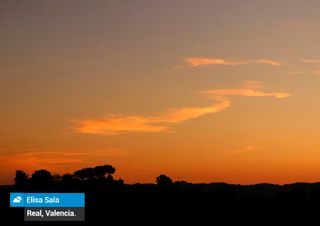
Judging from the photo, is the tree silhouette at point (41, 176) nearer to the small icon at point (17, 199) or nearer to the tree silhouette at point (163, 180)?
the tree silhouette at point (163, 180)

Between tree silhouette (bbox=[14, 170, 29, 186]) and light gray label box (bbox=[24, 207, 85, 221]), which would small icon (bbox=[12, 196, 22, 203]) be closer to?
light gray label box (bbox=[24, 207, 85, 221])

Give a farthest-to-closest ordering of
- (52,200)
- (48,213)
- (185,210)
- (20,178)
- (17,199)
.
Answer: (20,178)
(185,210)
(17,199)
(52,200)
(48,213)

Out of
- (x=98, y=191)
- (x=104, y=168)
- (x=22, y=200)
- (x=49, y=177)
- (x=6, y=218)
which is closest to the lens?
(x=22, y=200)

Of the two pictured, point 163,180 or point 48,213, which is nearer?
point 48,213

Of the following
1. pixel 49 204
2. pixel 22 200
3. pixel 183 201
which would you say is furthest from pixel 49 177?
pixel 49 204

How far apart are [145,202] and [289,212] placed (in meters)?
22.0

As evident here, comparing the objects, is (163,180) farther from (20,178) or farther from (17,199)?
(17,199)

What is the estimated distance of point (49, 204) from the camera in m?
76.9

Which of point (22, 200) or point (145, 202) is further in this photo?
point (145, 202)

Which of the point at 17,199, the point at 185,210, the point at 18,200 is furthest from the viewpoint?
the point at 185,210

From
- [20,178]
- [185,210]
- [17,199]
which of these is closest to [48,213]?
[17,199]

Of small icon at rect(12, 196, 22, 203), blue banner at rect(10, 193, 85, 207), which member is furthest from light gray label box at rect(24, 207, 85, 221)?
small icon at rect(12, 196, 22, 203)

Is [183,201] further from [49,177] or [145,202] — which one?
[49,177]

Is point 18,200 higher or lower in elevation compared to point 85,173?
lower
